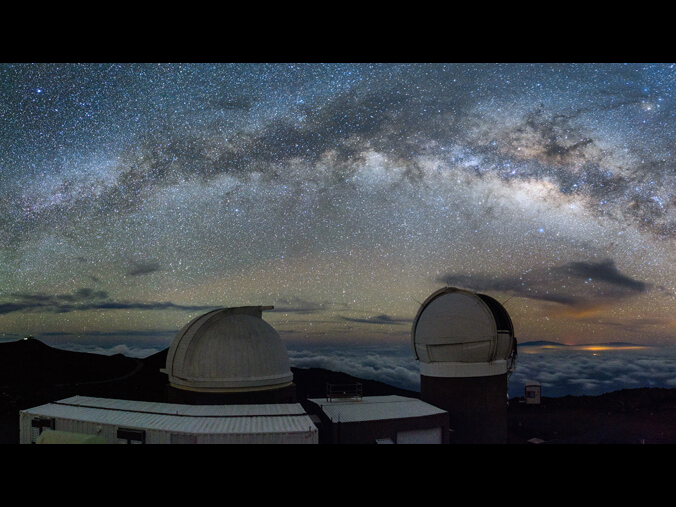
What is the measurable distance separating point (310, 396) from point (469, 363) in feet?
31.9

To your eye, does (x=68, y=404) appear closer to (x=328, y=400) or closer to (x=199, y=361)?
(x=199, y=361)

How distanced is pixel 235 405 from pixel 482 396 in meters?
8.27

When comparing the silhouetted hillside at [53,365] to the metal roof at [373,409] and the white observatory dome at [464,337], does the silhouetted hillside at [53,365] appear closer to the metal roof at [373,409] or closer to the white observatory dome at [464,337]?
the metal roof at [373,409]

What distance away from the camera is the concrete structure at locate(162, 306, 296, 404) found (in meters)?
14.7

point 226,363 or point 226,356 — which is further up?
point 226,356

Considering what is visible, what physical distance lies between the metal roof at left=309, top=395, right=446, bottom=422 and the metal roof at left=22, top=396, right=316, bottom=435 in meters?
1.22

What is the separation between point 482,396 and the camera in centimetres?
1585

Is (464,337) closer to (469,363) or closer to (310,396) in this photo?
(469,363)

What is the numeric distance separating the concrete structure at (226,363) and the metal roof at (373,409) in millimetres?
1715

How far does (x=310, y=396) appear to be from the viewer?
75.3ft

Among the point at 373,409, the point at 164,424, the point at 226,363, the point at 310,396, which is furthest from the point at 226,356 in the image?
the point at 310,396

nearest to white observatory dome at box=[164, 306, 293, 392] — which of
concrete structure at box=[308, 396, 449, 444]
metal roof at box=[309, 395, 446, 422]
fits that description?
metal roof at box=[309, 395, 446, 422]

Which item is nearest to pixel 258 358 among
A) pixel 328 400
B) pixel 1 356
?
pixel 328 400

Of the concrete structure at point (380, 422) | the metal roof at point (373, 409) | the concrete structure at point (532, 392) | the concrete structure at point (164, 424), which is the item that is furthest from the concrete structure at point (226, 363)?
the concrete structure at point (532, 392)
